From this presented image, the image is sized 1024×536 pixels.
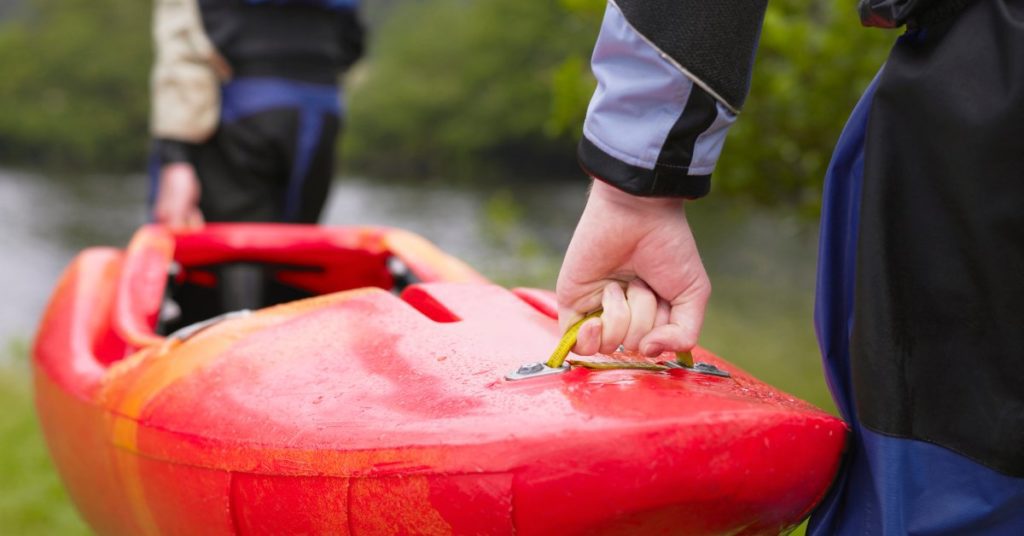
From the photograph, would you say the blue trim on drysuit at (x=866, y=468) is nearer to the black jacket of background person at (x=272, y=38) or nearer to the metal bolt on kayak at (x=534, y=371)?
the metal bolt on kayak at (x=534, y=371)

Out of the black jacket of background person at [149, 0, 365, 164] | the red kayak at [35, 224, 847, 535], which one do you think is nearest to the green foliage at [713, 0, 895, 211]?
the black jacket of background person at [149, 0, 365, 164]

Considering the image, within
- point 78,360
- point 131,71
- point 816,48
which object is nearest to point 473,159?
point 131,71

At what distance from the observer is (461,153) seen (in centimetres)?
2883

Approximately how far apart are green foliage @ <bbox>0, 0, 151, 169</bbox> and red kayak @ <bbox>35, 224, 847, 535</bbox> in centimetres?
3150

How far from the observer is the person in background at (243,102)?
11.7ft

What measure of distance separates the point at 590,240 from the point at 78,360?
1.62m

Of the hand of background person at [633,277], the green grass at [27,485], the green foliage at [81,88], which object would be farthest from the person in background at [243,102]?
the green foliage at [81,88]

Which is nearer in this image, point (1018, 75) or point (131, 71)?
point (1018, 75)

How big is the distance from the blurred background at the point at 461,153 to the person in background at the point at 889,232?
8.33 feet

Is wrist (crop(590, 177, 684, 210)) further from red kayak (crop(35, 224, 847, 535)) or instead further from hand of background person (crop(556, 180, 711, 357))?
red kayak (crop(35, 224, 847, 535))

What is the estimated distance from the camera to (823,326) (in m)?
1.20

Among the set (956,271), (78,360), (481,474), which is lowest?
(78,360)

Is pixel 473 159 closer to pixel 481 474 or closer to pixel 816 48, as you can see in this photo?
pixel 816 48

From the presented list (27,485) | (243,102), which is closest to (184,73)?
(243,102)
